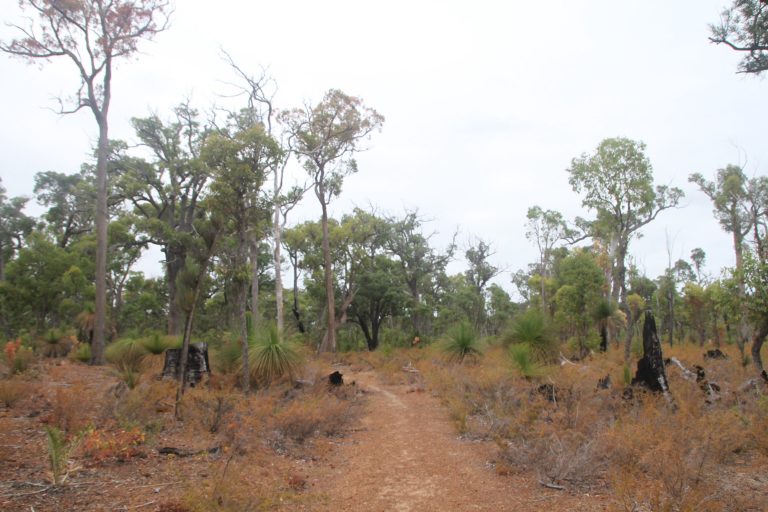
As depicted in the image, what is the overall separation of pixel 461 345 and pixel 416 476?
9.14 meters

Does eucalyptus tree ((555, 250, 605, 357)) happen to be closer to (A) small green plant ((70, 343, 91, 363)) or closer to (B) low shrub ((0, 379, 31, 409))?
(A) small green plant ((70, 343, 91, 363))

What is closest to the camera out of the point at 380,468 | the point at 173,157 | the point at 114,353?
the point at 380,468

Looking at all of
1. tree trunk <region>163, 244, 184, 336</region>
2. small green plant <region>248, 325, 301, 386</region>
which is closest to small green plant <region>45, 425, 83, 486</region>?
small green plant <region>248, 325, 301, 386</region>

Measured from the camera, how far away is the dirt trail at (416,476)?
5145mm

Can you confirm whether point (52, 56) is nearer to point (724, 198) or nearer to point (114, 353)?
point (114, 353)

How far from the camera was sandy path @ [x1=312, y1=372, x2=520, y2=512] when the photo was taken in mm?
5191

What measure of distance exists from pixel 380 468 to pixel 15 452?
4295 mm

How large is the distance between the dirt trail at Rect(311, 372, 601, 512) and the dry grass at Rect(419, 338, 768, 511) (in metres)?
0.37

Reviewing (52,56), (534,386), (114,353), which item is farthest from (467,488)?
(52,56)

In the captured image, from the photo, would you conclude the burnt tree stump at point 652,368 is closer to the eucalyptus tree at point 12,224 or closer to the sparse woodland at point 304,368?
the sparse woodland at point 304,368

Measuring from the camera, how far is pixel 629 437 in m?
5.68

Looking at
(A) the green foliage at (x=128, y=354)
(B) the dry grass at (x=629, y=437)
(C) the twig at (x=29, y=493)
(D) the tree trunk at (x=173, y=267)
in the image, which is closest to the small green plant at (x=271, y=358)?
(A) the green foliage at (x=128, y=354)

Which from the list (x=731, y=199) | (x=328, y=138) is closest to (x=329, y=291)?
(x=328, y=138)

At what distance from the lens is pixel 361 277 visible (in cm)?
2902
